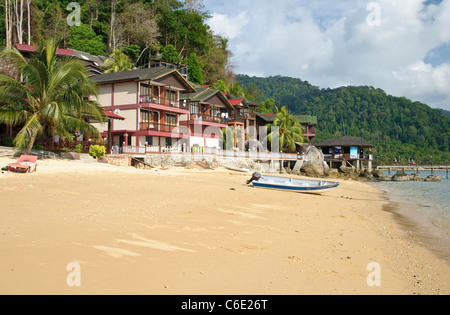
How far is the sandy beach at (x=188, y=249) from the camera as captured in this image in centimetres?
499

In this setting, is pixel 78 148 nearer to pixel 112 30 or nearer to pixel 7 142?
pixel 7 142

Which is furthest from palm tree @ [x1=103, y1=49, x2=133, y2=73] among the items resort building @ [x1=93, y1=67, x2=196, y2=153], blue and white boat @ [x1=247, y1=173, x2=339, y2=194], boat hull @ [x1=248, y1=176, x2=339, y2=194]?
boat hull @ [x1=248, y1=176, x2=339, y2=194]

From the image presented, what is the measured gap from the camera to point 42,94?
2067 cm

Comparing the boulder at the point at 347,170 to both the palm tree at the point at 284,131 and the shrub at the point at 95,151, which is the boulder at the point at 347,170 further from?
the shrub at the point at 95,151

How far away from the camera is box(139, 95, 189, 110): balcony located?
36438 millimetres

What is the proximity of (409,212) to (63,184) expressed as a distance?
14715 mm

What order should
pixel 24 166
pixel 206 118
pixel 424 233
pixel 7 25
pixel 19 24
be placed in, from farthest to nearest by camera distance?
pixel 19 24 < pixel 7 25 < pixel 206 118 < pixel 24 166 < pixel 424 233

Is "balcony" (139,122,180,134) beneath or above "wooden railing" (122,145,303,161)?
above

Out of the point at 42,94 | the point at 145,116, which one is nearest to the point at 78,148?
the point at 42,94

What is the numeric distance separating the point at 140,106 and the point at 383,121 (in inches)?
4661

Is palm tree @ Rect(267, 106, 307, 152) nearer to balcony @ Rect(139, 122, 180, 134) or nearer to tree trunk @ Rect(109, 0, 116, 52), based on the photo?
balcony @ Rect(139, 122, 180, 134)

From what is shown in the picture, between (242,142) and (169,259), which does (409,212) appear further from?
(242,142)

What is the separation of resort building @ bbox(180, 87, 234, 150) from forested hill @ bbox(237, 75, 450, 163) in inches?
2708

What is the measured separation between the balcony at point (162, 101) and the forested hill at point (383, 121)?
75521mm
